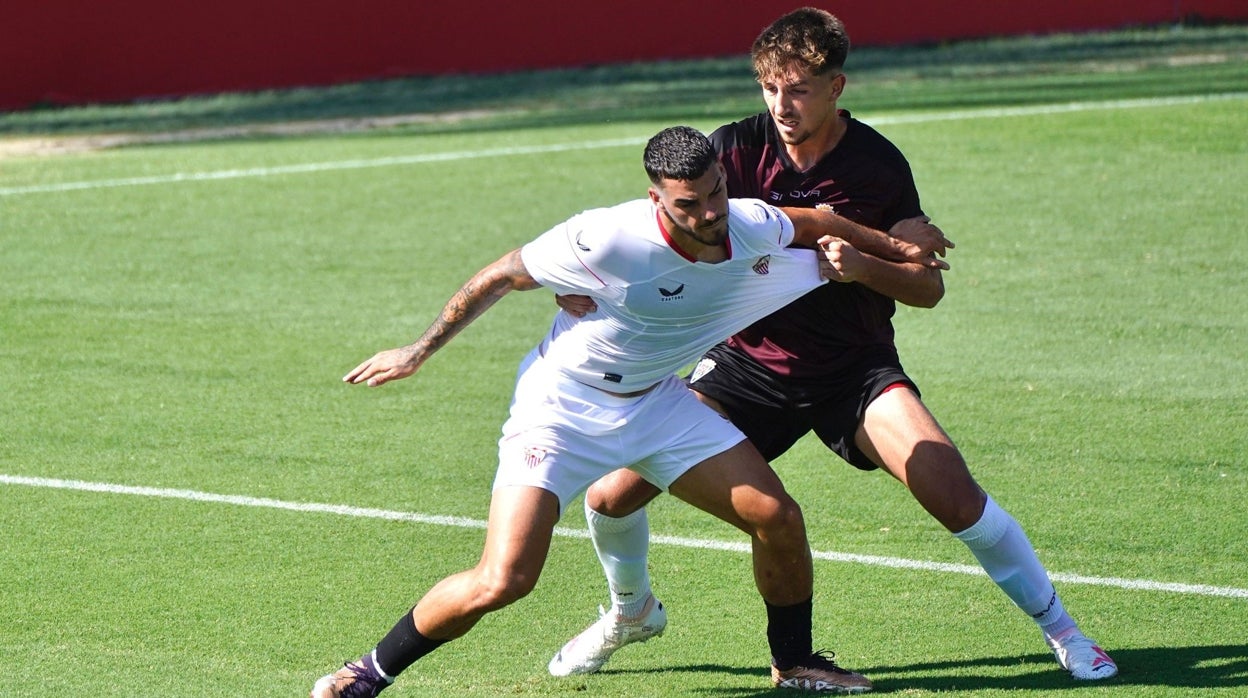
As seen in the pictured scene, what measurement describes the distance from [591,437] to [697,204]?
90 centimetres

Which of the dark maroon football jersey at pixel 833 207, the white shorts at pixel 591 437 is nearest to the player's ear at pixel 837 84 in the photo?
the dark maroon football jersey at pixel 833 207

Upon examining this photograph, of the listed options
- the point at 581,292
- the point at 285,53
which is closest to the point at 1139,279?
the point at 581,292

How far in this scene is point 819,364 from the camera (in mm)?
6270

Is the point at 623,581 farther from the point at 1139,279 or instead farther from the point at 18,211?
the point at 18,211

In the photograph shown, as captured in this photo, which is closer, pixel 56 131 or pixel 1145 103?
pixel 1145 103

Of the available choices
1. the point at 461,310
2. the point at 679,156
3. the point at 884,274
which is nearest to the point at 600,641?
the point at 461,310

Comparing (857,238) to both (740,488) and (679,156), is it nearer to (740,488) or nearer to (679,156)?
(679,156)

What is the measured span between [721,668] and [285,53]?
18336 mm

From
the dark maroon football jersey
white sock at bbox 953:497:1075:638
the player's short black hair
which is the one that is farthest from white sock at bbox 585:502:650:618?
the player's short black hair

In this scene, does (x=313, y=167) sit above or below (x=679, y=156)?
below

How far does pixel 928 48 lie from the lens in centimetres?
2392

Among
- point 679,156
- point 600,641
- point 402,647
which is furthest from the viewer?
point 600,641

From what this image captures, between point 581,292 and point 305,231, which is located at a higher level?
point 581,292

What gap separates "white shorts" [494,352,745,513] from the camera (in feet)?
18.5
